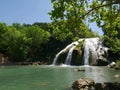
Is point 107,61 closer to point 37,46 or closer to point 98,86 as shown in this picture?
point 37,46

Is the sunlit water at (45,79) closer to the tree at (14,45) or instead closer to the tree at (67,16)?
the tree at (67,16)

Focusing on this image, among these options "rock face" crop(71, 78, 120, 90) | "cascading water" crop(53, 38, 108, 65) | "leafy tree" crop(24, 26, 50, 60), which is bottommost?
"rock face" crop(71, 78, 120, 90)

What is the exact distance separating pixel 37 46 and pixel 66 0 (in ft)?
209

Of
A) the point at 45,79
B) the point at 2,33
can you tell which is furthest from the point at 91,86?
the point at 2,33

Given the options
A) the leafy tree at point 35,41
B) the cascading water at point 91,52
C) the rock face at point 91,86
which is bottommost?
the rock face at point 91,86

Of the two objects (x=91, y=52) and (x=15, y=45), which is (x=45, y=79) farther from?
(x=15, y=45)

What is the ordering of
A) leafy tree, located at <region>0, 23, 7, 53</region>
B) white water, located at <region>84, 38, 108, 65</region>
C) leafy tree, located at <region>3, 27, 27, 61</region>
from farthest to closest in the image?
leafy tree, located at <region>0, 23, 7, 53</region> < leafy tree, located at <region>3, 27, 27, 61</region> < white water, located at <region>84, 38, 108, 65</region>

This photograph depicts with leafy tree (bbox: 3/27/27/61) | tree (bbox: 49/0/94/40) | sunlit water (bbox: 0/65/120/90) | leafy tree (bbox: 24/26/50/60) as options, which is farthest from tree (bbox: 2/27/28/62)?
tree (bbox: 49/0/94/40)

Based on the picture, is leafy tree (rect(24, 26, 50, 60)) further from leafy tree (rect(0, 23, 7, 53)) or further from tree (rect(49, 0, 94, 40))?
tree (rect(49, 0, 94, 40))

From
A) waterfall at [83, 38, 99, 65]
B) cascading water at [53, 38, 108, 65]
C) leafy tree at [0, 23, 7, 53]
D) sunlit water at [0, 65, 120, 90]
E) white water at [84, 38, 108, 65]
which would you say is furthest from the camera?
leafy tree at [0, 23, 7, 53]

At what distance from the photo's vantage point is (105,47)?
69875 millimetres

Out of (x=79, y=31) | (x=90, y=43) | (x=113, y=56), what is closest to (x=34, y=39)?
(x=90, y=43)

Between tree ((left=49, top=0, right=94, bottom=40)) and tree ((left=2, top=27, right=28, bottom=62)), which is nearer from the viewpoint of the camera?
tree ((left=49, top=0, right=94, bottom=40))

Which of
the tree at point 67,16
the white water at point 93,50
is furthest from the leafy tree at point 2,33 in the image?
the tree at point 67,16
